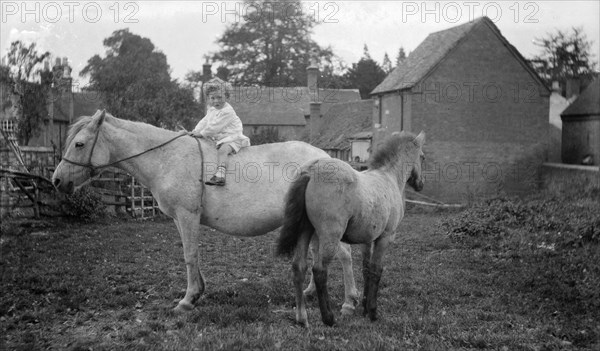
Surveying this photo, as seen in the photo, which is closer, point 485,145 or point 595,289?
point 595,289

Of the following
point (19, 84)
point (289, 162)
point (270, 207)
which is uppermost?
point (19, 84)

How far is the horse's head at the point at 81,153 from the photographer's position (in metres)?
8.34

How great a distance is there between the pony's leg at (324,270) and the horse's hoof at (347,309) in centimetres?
79

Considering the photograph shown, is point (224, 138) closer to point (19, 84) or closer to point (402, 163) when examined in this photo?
point (402, 163)

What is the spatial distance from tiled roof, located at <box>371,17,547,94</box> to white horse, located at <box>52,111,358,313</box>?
24.6 metres

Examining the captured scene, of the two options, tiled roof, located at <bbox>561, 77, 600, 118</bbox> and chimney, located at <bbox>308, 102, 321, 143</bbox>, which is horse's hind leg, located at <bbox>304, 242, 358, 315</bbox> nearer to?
tiled roof, located at <bbox>561, 77, 600, 118</bbox>

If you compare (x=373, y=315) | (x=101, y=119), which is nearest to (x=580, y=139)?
(x=373, y=315)

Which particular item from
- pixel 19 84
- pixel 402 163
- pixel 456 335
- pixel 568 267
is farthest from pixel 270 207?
pixel 19 84

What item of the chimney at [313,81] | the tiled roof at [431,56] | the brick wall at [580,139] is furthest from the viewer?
the chimney at [313,81]

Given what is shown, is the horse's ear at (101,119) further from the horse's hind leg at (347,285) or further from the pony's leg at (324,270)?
the pony's leg at (324,270)

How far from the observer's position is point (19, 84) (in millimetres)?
31891

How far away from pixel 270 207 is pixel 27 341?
3458 millimetres

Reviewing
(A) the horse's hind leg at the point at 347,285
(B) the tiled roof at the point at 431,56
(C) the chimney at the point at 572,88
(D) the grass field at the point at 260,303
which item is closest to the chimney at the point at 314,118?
(B) the tiled roof at the point at 431,56

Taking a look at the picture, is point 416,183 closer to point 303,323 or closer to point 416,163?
point 416,163
